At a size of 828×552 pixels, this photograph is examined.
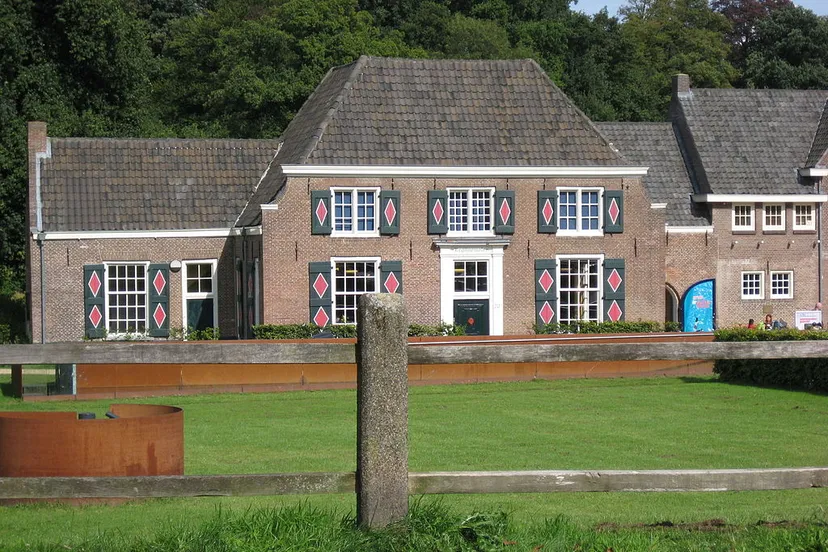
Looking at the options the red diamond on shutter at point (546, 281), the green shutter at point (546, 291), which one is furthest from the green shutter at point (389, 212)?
the red diamond on shutter at point (546, 281)

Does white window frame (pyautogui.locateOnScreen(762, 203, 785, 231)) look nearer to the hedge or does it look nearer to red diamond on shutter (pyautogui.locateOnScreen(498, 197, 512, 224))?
red diamond on shutter (pyautogui.locateOnScreen(498, 197, 512, 224))

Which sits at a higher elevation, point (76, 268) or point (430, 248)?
point (430, 248)

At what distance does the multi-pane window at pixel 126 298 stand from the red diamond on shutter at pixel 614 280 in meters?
12.3

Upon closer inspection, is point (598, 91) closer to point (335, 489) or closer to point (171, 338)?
point (171, 338)

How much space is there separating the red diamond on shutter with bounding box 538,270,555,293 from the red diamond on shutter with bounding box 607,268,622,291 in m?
1.58

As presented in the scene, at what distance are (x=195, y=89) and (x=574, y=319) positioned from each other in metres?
29.2

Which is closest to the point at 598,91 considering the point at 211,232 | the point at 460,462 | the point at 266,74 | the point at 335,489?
the point at 266,74

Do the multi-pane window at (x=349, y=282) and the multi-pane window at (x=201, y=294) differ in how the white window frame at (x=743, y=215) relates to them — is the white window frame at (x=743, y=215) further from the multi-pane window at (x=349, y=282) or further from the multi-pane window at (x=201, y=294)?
the multi-pane window at (x=201, y=294)

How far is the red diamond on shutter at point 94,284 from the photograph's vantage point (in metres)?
31.4

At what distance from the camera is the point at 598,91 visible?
61312mm

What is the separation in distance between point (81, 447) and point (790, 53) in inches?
2544

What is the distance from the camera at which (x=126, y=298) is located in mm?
31859

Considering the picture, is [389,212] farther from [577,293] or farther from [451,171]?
[577,293]

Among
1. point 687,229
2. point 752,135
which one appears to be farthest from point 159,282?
point 752,135
